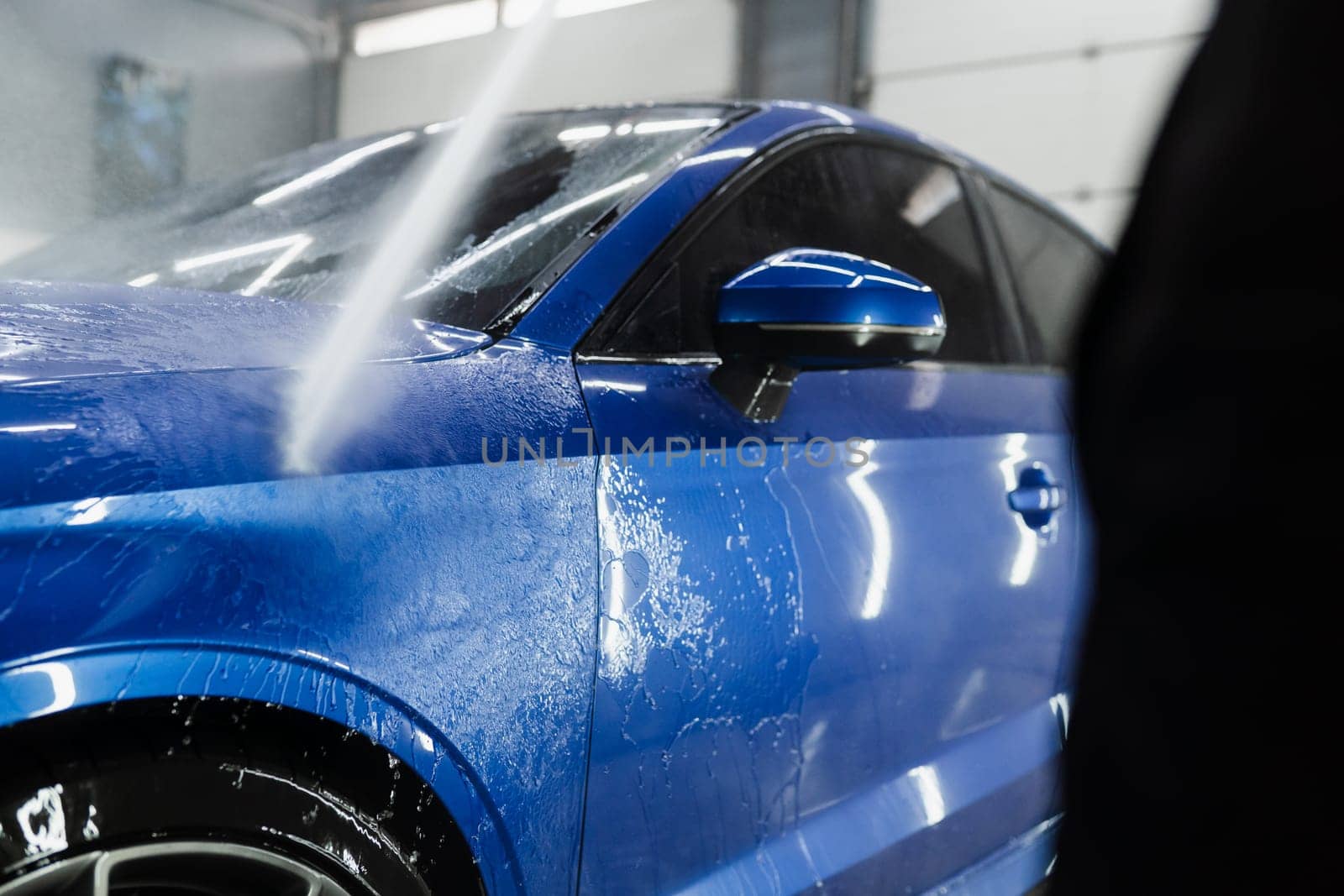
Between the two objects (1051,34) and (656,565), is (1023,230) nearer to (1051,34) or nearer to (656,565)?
(656,565)

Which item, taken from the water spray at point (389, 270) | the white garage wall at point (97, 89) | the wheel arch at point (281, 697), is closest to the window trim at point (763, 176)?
the water spray at point (389, 270)

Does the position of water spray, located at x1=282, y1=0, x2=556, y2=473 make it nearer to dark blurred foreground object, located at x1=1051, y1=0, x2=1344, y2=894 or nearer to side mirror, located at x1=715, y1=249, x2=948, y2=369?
side mirror, located at x1=715, y1=249, x2=948, y2=369

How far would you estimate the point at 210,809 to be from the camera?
787 mm

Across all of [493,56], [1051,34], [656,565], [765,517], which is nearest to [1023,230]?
[765,517]

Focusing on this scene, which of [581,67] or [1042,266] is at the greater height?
[581,67]

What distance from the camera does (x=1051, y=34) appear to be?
24.8ft

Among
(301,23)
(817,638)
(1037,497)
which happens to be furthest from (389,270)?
(301,23)

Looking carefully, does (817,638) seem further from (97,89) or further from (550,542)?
(97,89)

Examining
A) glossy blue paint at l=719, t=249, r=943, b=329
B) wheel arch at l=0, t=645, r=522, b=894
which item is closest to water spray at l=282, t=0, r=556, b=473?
wheel arch at l=0, t=645, r=522, b=894

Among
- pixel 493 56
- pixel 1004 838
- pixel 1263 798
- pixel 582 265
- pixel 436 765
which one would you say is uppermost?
pixel 493 56

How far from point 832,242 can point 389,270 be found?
62 centimetres

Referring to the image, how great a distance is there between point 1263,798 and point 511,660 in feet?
2.16

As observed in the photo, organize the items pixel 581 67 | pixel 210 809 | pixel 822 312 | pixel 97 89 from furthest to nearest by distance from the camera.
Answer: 1. pixel 581 67
2. pixel 97 89
3. pixel 822 312
4. pixel 210 809

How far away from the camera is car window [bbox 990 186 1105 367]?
2.06 meters
